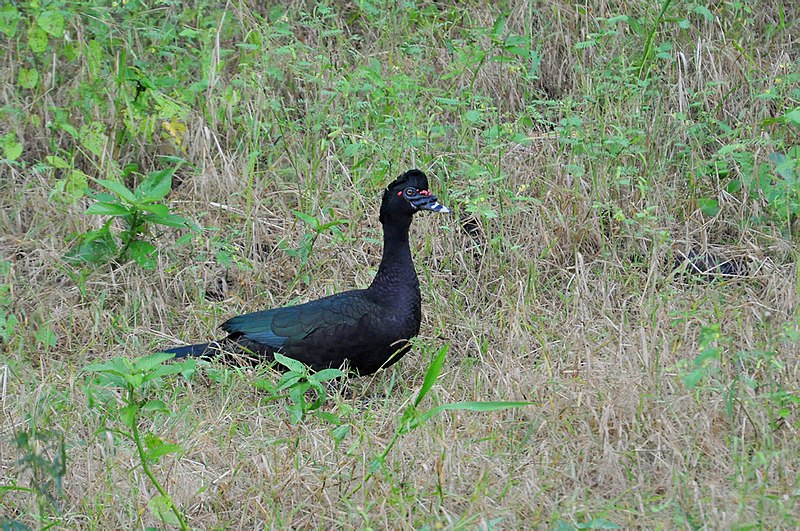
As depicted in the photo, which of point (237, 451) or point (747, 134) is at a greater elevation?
point (747, 134)

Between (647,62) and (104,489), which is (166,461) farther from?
(647,62)

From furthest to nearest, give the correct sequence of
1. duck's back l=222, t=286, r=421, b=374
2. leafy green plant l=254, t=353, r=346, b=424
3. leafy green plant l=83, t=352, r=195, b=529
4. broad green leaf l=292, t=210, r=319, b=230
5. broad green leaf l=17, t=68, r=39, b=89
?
1. broad green leaf l=17, t=68, r=39, b=89
2. broad green leaf l=292, t=210, r=319, b=230
3. duck's back l=222, t=286, r=421, b=374
4. leafy green plant l=254, t=353, r=346, b=424
5. leafy green plant l=83, t=352, r=195, b=529

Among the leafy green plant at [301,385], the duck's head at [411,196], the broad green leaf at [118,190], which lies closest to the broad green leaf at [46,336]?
the broad green leaf at [118,190]

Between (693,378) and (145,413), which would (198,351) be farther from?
(693,378)

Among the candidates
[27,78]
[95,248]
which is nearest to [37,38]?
[27,78]

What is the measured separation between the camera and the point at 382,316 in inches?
190

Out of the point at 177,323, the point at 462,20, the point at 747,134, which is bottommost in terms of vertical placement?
the point at 177,323

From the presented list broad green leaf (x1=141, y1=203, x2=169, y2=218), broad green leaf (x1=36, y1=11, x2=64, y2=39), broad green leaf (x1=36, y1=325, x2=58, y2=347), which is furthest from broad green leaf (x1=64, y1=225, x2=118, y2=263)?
broad green leaf (x1=36, y1=11, x2=64, y2=39)

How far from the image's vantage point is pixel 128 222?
16.7 feet

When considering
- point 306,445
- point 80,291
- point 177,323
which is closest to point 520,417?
point 306,445

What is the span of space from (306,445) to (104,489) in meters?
0.76

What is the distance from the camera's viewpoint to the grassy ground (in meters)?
3.63

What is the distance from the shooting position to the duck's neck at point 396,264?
4949 mm

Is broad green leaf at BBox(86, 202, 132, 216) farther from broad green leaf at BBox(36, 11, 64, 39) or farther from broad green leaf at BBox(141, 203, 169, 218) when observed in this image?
broad green leaf at BBox(36, 11, 64, 39)
